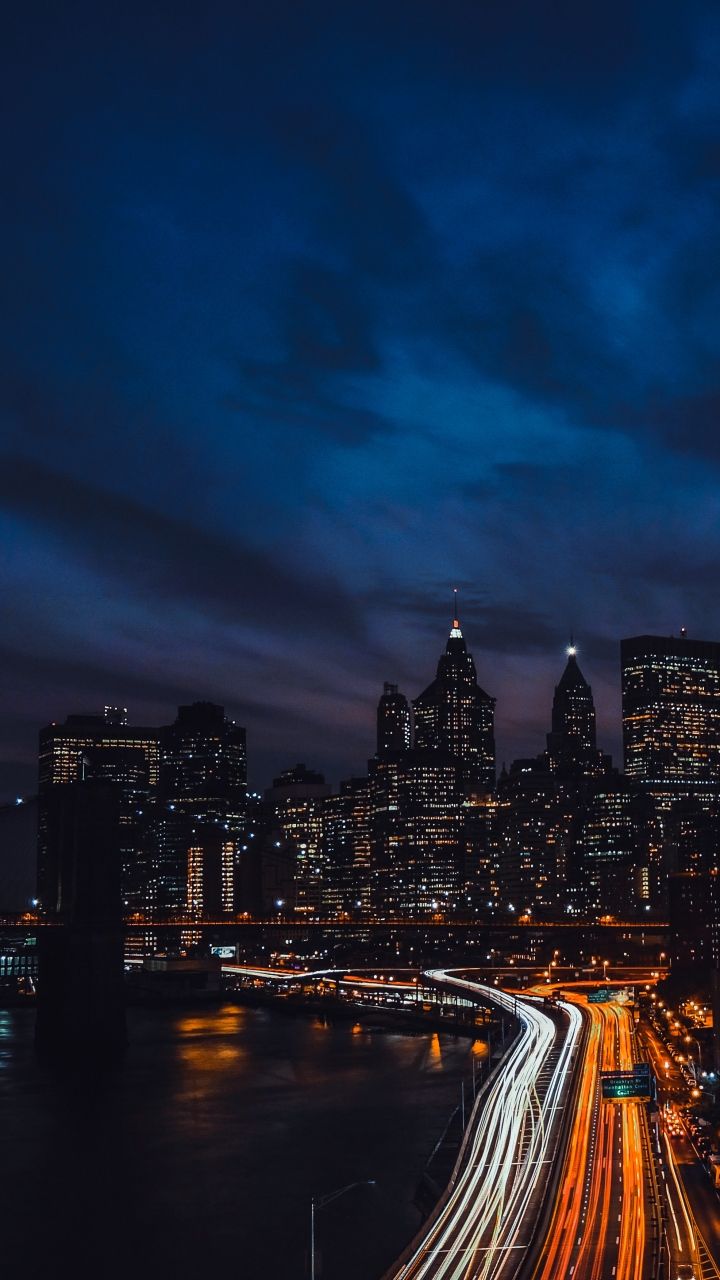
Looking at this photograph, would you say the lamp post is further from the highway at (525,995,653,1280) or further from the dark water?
the dark water

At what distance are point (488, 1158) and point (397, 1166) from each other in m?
6.98

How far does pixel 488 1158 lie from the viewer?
46.9 metres

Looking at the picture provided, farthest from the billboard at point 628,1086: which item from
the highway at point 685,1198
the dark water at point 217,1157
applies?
the dark water at point 217,1157

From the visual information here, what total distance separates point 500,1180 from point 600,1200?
4.82 meters

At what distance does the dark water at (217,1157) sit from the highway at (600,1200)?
18.4 feet

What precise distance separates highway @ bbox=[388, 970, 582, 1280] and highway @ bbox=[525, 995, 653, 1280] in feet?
2.84

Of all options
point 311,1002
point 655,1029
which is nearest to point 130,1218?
point 655,1029

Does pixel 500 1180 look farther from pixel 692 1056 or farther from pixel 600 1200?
pixel 692 1056

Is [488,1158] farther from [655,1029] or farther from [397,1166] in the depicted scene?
[655,1029]

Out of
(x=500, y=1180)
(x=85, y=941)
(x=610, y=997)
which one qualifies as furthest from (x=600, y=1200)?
(x=610, y=997)

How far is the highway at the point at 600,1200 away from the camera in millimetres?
33219

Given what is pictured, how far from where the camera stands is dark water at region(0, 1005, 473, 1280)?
42562mm

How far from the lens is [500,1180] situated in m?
43.2

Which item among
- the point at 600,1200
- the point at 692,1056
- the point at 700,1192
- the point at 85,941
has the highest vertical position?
the point at 85,941
